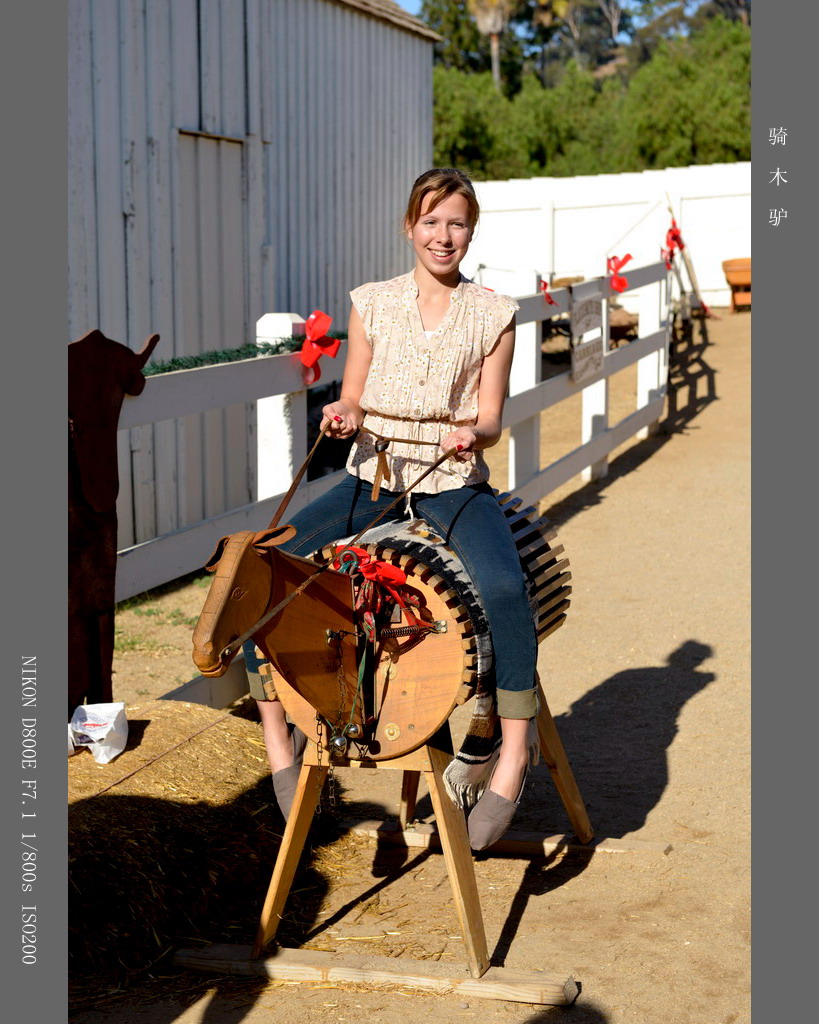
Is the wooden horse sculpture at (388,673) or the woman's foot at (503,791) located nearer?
the wooden horse sculpture at (388,673)

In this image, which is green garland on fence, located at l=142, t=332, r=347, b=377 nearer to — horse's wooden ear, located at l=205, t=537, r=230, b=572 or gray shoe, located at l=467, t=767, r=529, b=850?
horse's wooden ear, located at l=205, t=537, r=230, b=572

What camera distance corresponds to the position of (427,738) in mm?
3369

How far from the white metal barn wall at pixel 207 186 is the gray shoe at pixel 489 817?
15.5 feet

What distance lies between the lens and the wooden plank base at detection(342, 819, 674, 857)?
4.28 meters

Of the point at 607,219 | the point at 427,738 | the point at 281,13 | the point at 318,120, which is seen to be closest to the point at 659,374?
the point at 318,120

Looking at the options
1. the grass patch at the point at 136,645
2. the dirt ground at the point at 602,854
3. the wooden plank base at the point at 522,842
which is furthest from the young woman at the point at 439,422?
the grass patch at the point at 136,645

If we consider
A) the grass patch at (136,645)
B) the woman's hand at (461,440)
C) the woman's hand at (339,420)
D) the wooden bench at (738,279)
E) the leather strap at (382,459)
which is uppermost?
the wooden bench at (738,279)

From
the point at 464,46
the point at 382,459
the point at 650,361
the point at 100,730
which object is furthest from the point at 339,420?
the point at 464,46

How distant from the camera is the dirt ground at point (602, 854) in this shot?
3357 millimetres

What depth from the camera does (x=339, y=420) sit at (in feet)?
11.7

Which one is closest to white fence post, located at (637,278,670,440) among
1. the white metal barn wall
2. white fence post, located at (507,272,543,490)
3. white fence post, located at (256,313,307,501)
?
the white metal barn wall

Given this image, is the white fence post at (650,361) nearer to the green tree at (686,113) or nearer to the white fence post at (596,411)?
the white fence post at (596,411)

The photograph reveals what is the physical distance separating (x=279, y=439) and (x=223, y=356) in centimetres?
50

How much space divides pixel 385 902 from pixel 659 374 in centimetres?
954
